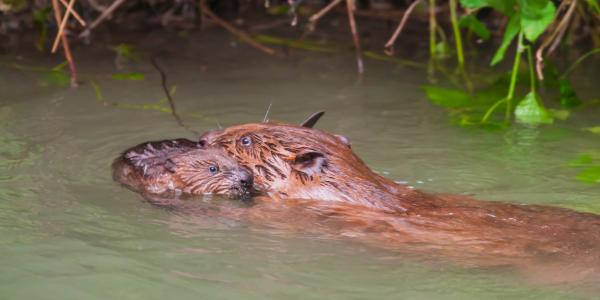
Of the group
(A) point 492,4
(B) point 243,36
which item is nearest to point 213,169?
(A) point 492,4

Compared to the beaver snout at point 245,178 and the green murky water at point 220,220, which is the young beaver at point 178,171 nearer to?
the beaver snout at point 245,178

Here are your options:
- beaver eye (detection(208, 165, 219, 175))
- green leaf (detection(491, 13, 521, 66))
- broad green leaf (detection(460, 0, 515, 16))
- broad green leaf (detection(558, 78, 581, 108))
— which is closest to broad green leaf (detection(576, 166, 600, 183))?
green leaf (detection(491, 13, 521, 66))

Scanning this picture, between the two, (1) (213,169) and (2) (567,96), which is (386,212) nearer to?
(1) (213,169)

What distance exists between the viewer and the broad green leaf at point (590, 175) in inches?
183

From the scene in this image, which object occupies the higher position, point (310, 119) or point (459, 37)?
point (459, 37)

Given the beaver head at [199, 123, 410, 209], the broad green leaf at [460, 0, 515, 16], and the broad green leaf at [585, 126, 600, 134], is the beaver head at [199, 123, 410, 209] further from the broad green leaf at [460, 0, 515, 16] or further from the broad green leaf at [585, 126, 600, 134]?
the broad green leaf at [585, 126, 600, 134]

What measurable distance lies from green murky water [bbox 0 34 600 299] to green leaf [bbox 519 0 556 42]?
671 mm

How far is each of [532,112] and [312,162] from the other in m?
1.75

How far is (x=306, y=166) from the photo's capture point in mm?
4516

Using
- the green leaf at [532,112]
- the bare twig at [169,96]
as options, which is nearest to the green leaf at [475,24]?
the green leaf at [532,112]

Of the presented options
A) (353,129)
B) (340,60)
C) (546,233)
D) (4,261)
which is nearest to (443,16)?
(340,60)

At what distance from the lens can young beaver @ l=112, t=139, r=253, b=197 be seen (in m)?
4.73

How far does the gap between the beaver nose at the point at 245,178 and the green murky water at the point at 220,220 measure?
Result: 0.34 m

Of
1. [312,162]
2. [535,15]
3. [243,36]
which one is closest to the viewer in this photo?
[312,162]
